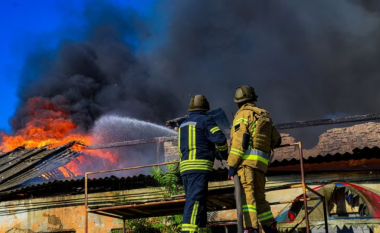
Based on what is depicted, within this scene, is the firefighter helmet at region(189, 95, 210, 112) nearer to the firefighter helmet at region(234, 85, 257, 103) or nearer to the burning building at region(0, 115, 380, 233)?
the firefighter helmet at region(234, 85, 257, 103)

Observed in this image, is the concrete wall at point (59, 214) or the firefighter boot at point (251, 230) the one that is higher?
the concrete wall at point (59, 214)

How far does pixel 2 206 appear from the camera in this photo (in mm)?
11961

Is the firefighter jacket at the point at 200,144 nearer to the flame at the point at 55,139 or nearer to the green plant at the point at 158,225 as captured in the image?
the green plant at the point at 158,225

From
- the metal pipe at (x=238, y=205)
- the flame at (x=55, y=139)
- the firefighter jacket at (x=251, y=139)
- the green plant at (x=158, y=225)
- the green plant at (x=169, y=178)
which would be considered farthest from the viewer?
the flame at (x=55, y=139)

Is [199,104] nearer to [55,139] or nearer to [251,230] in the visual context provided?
[251,230]

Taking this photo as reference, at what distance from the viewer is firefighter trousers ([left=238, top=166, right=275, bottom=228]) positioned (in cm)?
580

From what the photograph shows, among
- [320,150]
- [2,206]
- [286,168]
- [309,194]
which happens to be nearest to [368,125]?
[320,150]

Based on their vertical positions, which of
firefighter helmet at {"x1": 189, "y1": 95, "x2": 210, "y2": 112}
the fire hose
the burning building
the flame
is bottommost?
the fire hose

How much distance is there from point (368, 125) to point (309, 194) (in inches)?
506

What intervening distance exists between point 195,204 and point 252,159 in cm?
93

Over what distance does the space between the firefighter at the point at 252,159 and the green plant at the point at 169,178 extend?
4.47 metres

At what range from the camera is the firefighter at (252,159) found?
5.86m

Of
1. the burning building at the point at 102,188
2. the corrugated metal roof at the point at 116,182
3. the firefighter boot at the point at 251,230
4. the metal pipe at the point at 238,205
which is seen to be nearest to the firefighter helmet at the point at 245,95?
the metal pipe at the point at 238,205

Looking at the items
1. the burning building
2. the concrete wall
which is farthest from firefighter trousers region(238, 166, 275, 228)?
the concrete wall
